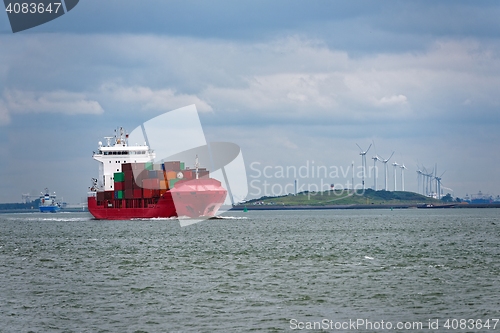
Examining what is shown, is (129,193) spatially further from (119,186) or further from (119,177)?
(119,177)

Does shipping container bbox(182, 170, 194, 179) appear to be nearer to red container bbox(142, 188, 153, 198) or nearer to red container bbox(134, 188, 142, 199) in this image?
red container bbox(142, 188, 153, 198)

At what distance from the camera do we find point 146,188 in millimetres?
100562

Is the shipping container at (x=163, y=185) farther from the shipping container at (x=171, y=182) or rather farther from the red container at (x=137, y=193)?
the red container at (x=137, y=193)

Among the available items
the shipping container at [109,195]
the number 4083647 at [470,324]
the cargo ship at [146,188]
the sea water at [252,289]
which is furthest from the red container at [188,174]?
the number 4083647 at [470,324]

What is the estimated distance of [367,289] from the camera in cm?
3278

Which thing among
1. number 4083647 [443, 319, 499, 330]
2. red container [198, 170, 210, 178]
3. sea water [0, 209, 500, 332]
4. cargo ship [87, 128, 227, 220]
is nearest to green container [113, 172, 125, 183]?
cargo ship [87, 128, 227, 220]

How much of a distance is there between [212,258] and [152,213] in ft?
181

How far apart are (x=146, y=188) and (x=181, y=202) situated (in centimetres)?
656

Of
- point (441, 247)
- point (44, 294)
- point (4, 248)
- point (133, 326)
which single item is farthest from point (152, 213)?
point (133, 326)

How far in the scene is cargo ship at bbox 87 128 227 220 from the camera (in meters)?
97.2

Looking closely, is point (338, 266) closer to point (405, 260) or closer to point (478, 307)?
point (405, 260)

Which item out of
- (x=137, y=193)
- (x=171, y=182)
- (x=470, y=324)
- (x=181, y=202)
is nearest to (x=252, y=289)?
(x=470, y=324)

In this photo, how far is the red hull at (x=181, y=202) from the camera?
3777 inches

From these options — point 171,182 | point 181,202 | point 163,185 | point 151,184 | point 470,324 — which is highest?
point 171,182
